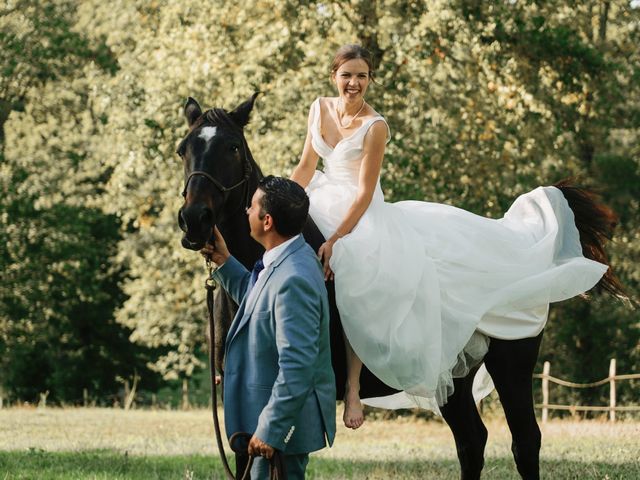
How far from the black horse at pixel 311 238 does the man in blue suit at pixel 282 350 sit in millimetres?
1018

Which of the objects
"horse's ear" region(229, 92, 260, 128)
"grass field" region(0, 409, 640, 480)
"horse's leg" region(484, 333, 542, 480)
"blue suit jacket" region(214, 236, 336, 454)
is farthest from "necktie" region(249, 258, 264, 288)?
"grass field" region(0, 409, 640, 480)

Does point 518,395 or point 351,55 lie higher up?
point 351,55

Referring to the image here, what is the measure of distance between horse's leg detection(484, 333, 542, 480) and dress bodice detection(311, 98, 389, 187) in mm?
1463

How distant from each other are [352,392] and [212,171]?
1.50m

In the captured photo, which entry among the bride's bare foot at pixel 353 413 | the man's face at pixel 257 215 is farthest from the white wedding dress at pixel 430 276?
the man's face at pixel 257 215

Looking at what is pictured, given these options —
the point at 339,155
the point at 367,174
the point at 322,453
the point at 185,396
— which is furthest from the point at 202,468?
the point at 185,396

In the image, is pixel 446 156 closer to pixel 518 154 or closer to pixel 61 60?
pixel 518 154

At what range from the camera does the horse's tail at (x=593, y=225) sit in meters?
7.14

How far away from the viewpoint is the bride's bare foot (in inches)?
213

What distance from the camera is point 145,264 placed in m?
25.1

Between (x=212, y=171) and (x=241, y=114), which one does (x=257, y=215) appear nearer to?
(x=212, y=171)

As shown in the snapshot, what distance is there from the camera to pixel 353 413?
18.0ft

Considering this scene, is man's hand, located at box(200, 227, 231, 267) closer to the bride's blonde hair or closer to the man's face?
the man's face

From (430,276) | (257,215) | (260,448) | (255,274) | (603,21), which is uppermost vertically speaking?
(603,21)
